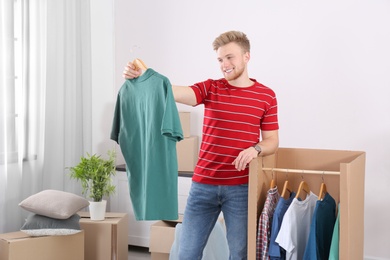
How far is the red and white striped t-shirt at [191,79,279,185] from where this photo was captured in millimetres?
2598

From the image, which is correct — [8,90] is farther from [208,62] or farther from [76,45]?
[208,62]

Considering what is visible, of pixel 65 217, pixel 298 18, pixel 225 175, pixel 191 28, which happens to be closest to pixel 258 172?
pixel 225 175

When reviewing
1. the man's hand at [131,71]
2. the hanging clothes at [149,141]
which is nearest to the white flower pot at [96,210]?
the hanging clothes at [149,141]

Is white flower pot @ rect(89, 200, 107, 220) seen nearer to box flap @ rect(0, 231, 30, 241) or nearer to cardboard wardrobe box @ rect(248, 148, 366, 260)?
box flap @ rect(0, 231, 30, 241)

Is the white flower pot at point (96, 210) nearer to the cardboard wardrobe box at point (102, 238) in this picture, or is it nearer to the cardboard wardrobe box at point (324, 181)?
the cardboard wardrobe box at point (102, 238)

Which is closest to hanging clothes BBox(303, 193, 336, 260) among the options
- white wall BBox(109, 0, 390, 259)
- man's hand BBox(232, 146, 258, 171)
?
man's hand BBox(232, 146, 258, 171)

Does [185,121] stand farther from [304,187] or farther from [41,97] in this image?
[304,187]

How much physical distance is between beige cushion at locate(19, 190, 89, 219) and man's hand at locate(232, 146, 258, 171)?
4.60 feet

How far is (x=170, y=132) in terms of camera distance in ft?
7.83

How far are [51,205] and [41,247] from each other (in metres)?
0.25

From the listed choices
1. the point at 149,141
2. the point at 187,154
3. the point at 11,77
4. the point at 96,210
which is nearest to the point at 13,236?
the point at 96,210

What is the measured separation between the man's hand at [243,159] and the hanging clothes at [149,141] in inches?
10.4

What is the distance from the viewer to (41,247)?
136 inches

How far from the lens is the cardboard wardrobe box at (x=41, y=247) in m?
3.35
